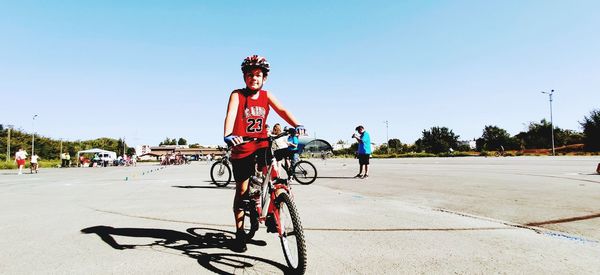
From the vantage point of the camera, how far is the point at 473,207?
5535mm

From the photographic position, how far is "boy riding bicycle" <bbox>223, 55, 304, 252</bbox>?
3.43m

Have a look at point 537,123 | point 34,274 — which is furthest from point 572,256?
point 537,123

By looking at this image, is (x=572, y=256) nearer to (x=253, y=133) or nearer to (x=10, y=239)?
(x=253, y=133)

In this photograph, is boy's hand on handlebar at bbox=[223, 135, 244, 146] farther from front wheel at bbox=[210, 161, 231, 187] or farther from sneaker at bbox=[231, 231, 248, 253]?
front wheel at bbox=[210, 161, 231, 187]

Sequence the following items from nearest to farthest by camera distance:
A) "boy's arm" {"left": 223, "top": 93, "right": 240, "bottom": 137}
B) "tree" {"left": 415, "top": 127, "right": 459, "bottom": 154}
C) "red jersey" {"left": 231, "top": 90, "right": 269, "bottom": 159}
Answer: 1. "boy's arm" {"left": 223, "top": 93, "right": 240, "bottom": 137}
2. "red jersey" {"left": 231, "top": 90, "right": 269, "bottom": 159}
3. "tree" {"left": 415, "top": 127, "right": 459, "bottom": 154}

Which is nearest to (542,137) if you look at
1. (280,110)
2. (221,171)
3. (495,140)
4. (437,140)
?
(495,140)

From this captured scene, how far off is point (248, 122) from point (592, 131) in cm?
5066

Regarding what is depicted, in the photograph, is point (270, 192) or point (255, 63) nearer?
point (270, 192)

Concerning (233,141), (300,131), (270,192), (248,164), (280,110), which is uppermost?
(280,110)

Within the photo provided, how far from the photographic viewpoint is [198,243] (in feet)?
12.1

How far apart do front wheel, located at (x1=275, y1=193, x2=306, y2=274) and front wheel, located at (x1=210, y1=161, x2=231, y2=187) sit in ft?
24.7

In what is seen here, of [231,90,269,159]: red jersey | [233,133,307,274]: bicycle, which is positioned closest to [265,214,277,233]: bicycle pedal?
[233,133,307,274]: bicycle

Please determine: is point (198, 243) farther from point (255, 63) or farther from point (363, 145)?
point (363, 145)

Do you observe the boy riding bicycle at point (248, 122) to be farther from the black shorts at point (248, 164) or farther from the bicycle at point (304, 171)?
the bicycle at point (304, 171)
